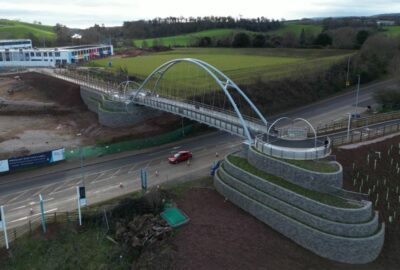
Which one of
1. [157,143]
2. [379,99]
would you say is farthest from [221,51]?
[157,143]

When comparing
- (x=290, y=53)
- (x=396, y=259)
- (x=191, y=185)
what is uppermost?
(x=290, y=53)

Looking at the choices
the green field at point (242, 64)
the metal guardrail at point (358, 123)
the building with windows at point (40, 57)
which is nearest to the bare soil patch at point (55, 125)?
the green field at point (242, 64)

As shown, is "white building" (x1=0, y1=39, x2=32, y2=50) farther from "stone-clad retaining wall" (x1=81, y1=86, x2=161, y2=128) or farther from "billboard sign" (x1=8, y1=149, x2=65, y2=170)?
"billboard sign" (x1=8, y1=149, x2=65, y2=170)

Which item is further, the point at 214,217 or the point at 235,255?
the point at 214,217

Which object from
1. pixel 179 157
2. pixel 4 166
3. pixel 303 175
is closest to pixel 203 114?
pixel 179 157

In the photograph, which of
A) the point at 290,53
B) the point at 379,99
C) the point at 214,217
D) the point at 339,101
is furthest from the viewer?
the point at 290,53

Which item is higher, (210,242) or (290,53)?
(290,53)

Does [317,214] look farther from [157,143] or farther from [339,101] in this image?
[339,101]

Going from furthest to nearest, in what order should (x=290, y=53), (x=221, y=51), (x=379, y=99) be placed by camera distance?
(x=221, y=51) → (x=290, y=53) → (x=379, y=99)

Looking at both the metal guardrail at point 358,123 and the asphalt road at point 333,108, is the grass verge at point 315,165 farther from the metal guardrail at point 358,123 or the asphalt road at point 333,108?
the asphalt road at point 333,108
